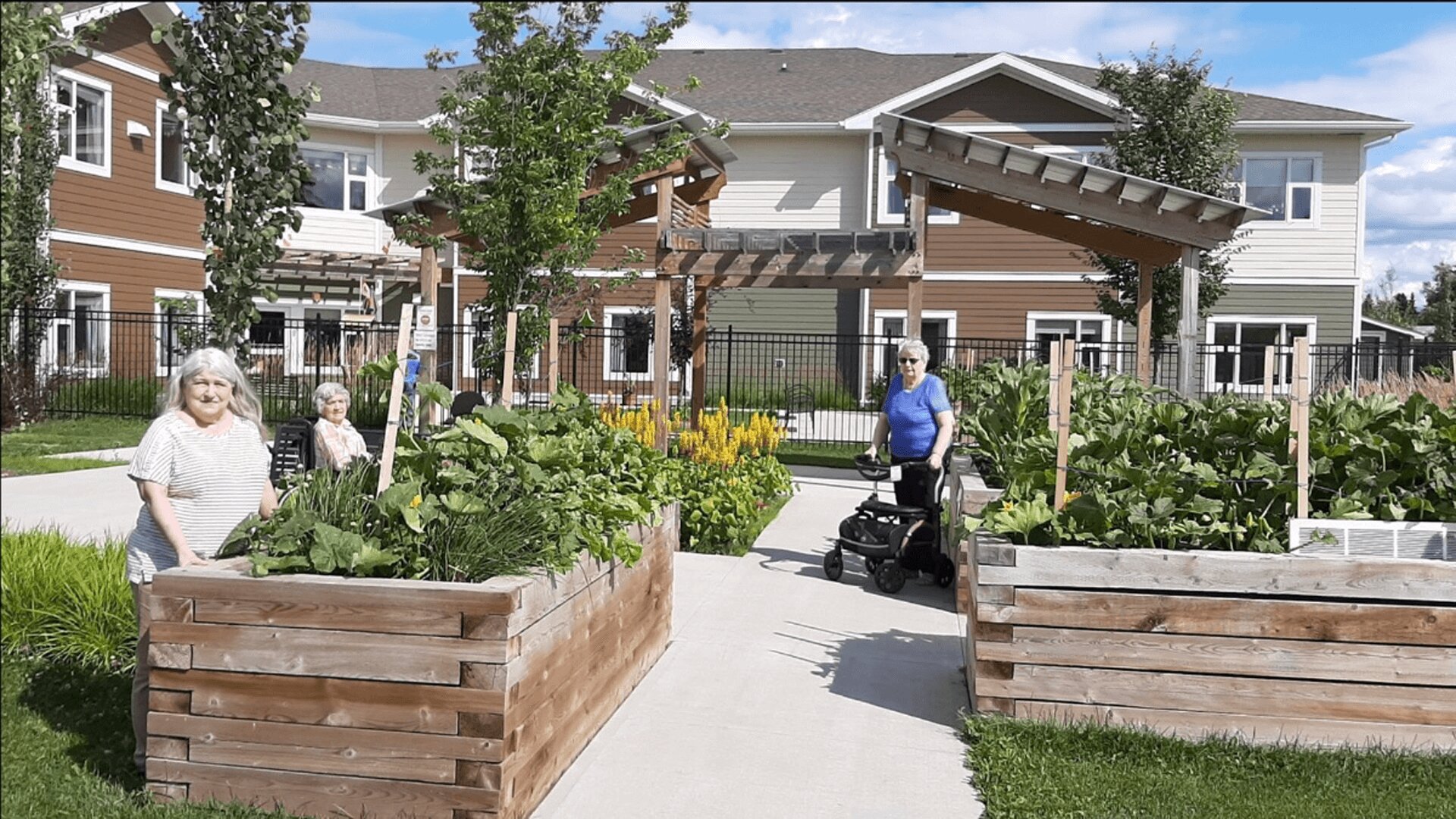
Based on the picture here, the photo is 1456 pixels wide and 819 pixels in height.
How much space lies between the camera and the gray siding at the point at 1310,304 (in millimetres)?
25219

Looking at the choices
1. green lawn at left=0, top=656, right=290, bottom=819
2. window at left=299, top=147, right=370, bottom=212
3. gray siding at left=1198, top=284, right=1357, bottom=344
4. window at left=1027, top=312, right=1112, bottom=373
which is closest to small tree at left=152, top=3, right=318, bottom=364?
green lawn at left=0, top=656, right=290, bottom=819

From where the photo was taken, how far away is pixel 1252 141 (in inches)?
985

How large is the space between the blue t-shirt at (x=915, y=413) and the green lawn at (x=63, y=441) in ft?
32.1

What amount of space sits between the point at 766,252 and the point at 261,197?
7.70 metres

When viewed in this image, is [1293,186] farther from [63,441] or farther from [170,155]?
[63,441]

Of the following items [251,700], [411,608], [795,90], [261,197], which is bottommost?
[251,700]

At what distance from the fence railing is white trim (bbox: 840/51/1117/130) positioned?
4706 mm

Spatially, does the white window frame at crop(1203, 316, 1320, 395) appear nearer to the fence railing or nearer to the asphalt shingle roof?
the fence railing

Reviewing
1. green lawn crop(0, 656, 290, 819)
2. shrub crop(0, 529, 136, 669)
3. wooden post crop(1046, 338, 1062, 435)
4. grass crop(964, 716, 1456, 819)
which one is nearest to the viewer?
green lawn crop(0, 656, 290, 819)

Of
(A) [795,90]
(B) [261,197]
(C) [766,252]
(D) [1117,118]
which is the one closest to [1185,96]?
(D) [1117,118]

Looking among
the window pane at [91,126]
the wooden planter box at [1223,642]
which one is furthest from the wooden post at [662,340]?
the window pane at [91,126]

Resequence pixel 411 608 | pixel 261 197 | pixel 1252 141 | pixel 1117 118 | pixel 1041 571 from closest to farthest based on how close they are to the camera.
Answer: pixel 411 608 < pixel 1041 571 < pixel 261 197 < pixel 1117 118 < pixel 1252 141

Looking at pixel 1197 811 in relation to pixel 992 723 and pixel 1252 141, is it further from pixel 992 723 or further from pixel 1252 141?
pixel 1252 141

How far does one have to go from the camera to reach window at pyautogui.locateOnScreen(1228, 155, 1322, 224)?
2503 centimetres
